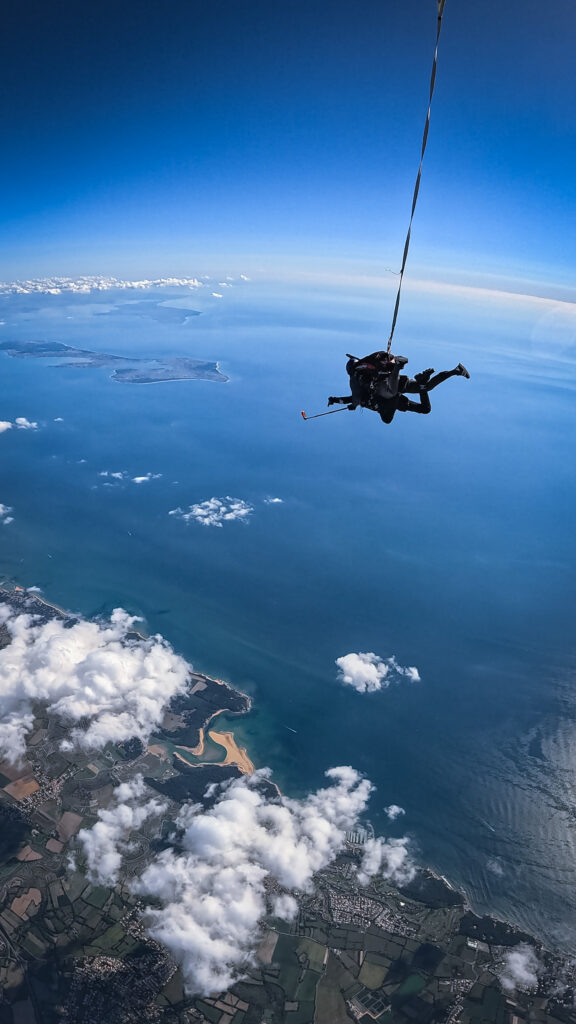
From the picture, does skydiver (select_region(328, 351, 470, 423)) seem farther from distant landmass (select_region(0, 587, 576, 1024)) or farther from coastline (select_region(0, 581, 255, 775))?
coastline (select_region(0, 581, 255, 775))

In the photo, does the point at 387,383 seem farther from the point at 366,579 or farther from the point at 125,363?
the point at 125,363

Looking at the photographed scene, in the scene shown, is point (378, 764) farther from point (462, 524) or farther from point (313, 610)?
point (462, 524)

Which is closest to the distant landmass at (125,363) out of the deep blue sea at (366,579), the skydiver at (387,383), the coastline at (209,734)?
the deep blue sea at (366,579)

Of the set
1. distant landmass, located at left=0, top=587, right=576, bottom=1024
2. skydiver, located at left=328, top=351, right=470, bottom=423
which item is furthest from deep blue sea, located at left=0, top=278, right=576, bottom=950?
skydiver, located at left=328, top=351, right=470, bottom=423

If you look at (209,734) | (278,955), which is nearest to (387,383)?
(278,955)

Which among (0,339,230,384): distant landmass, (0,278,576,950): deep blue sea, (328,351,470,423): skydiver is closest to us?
(328,351,470,423): skydiver

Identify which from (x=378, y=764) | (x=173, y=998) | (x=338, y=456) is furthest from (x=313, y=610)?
(x=338, y=456)
